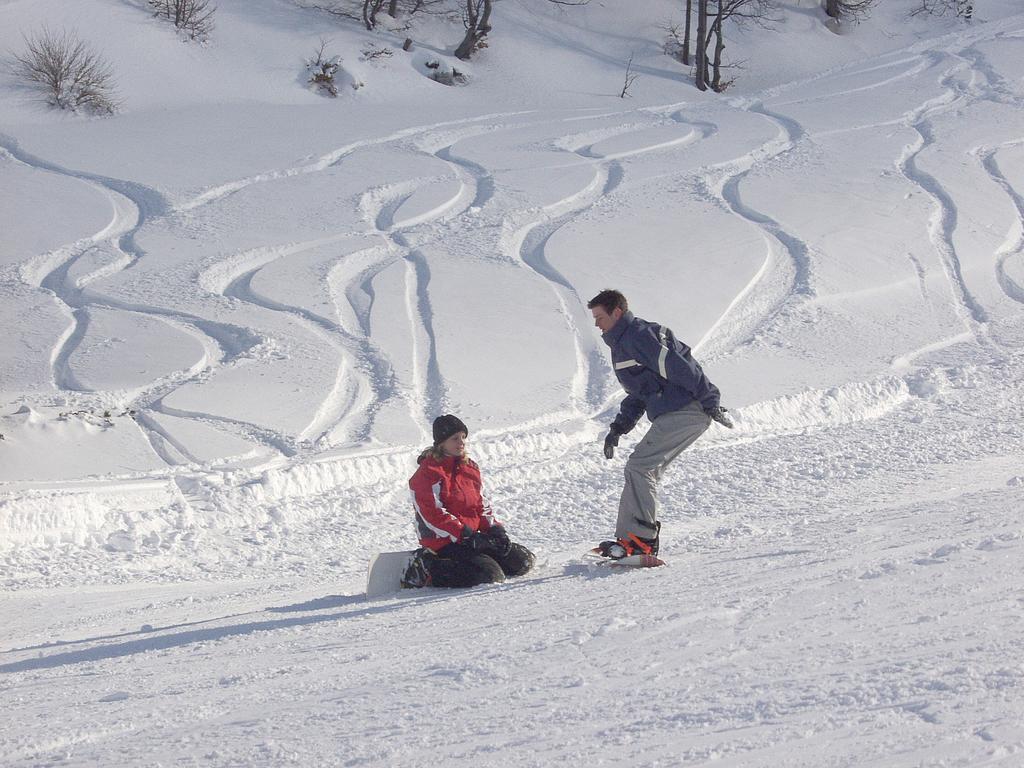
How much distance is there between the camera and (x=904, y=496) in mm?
7465

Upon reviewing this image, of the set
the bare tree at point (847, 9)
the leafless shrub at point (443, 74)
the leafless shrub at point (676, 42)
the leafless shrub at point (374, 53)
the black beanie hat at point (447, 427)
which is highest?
the bare tree at point (847, 9)

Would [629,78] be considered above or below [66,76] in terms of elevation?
above

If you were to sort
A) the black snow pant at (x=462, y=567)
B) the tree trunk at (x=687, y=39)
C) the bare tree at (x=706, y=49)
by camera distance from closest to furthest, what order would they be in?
the black snow pant at (x=462, y=567)
the bare tree at (x=706, y=49)
the tree trunk at (x=687, y=39)

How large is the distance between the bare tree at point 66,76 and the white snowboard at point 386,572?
57.2 feet

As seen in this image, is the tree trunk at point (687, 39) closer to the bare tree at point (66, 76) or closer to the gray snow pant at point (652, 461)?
the bare tree at point (66, 76)

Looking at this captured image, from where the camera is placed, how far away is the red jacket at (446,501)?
5.60 metres

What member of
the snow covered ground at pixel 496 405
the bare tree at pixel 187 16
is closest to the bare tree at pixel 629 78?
the snow covered ground at pixel 496 405

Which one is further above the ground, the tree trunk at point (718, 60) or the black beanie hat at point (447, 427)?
the tree trunk at point (718, 60)

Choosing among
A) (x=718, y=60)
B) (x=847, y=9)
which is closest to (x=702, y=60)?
(x=718, y=60)

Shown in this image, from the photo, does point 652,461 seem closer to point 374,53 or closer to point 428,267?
point 428,267

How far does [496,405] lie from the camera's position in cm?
980

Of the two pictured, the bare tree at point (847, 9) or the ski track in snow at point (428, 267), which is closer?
the ski track in snow at point (428, 267)

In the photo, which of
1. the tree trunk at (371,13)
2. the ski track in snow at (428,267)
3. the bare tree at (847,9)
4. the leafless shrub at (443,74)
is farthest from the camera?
the bare tree at (847,9)

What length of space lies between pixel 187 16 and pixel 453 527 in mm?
21067
